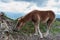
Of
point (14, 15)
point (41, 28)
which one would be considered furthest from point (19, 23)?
point (41, 28)

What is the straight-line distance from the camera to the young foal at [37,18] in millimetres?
1815

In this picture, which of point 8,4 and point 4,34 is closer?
point 4,34

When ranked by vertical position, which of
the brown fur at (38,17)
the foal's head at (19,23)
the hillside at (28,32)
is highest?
the brown fur at (38,17)

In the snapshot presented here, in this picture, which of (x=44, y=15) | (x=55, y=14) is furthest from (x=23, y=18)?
(x=55, y=14)

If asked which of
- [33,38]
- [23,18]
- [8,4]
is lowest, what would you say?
[33,38]

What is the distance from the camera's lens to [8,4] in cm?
195

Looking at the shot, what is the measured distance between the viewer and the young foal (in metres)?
1.82

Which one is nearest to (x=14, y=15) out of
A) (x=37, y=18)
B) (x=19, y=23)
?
(x=19, y=23)

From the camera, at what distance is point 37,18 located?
184 centimetres

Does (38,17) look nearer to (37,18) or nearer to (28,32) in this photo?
(37,18)

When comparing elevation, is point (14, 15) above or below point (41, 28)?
above

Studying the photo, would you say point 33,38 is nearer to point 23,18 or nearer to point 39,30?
point 39,30

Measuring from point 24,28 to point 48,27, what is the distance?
10.1 inches

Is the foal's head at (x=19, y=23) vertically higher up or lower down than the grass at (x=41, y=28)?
higher up
